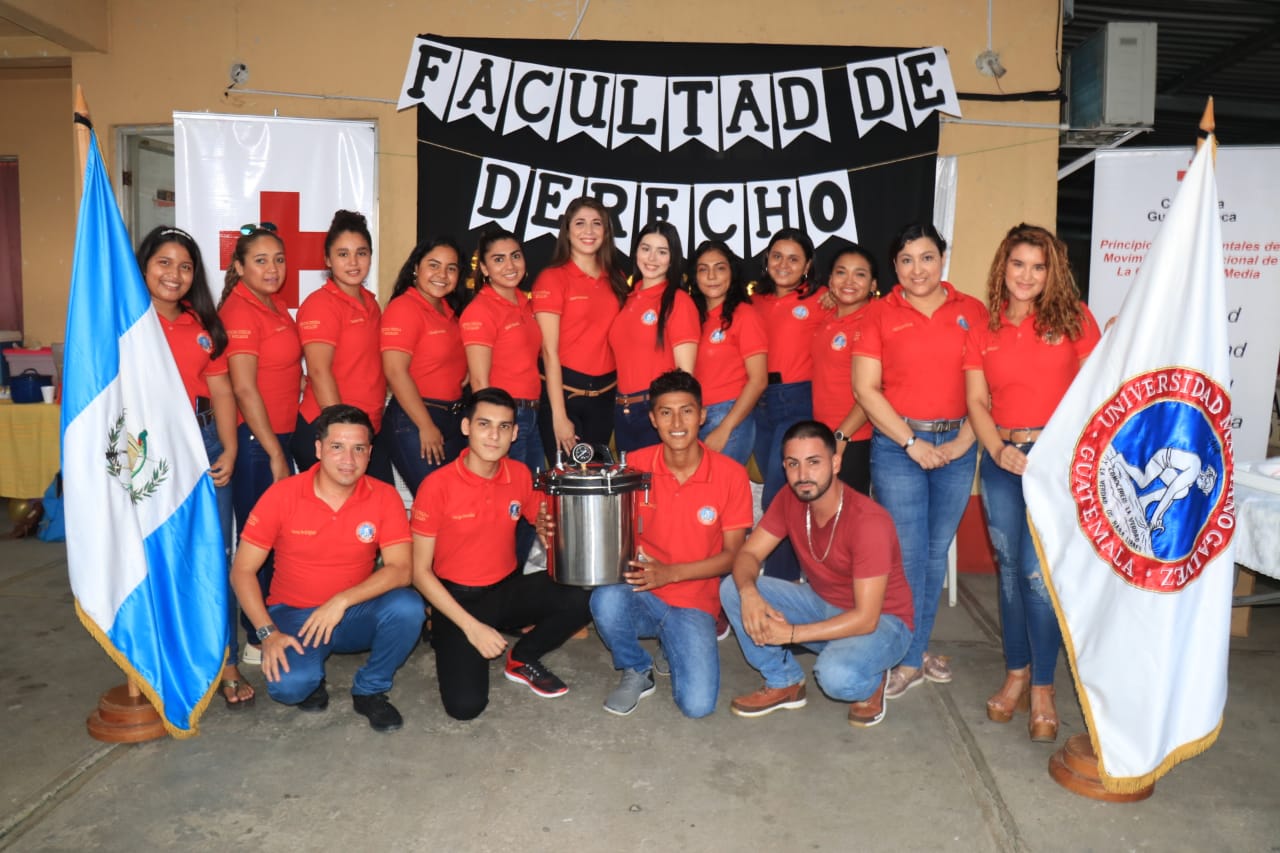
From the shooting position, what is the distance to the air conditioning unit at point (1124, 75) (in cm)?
468

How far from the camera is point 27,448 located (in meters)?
5.62

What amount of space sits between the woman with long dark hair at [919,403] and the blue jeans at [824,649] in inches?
9.3

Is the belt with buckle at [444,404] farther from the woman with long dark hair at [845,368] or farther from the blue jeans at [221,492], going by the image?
the woman with long dark hair at [845,368]

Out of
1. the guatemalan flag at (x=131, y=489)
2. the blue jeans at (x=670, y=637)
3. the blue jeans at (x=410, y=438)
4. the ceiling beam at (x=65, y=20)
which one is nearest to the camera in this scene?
the guatemalan flag at (x=131, y=489)

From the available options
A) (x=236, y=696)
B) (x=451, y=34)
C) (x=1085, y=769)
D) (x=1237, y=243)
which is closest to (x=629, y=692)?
(x=236, y=696)

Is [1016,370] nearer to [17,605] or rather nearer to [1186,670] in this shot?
[1186,670]

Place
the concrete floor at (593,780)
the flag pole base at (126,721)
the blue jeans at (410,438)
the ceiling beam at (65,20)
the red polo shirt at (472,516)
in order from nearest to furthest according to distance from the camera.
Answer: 1. the concrete floor at (593,780)
2. the flag pole base at (126,721)
3. the red polo shirt at (472,516)
4. the blue jeans at (410,438)
5. the ceiling beam at (65,20)

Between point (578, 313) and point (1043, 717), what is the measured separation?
2.15 metres

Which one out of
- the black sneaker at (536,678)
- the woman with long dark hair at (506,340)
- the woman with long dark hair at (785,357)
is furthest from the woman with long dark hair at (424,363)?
the woman with long dark hair at (785,357)

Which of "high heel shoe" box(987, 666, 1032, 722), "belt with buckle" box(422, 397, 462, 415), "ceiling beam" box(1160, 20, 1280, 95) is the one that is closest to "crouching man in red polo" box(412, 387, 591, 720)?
→ "belt with buckle" box(422, 397, 462, 415)

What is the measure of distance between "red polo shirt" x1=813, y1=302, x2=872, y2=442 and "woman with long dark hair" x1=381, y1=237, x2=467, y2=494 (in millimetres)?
1399

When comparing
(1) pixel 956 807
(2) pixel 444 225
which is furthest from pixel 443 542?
(2) pixel 444 225

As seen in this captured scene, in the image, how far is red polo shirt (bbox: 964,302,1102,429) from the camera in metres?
3.01

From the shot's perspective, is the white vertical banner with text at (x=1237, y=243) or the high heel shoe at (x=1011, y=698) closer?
the high heel shoe at (x=1011, y=698)
